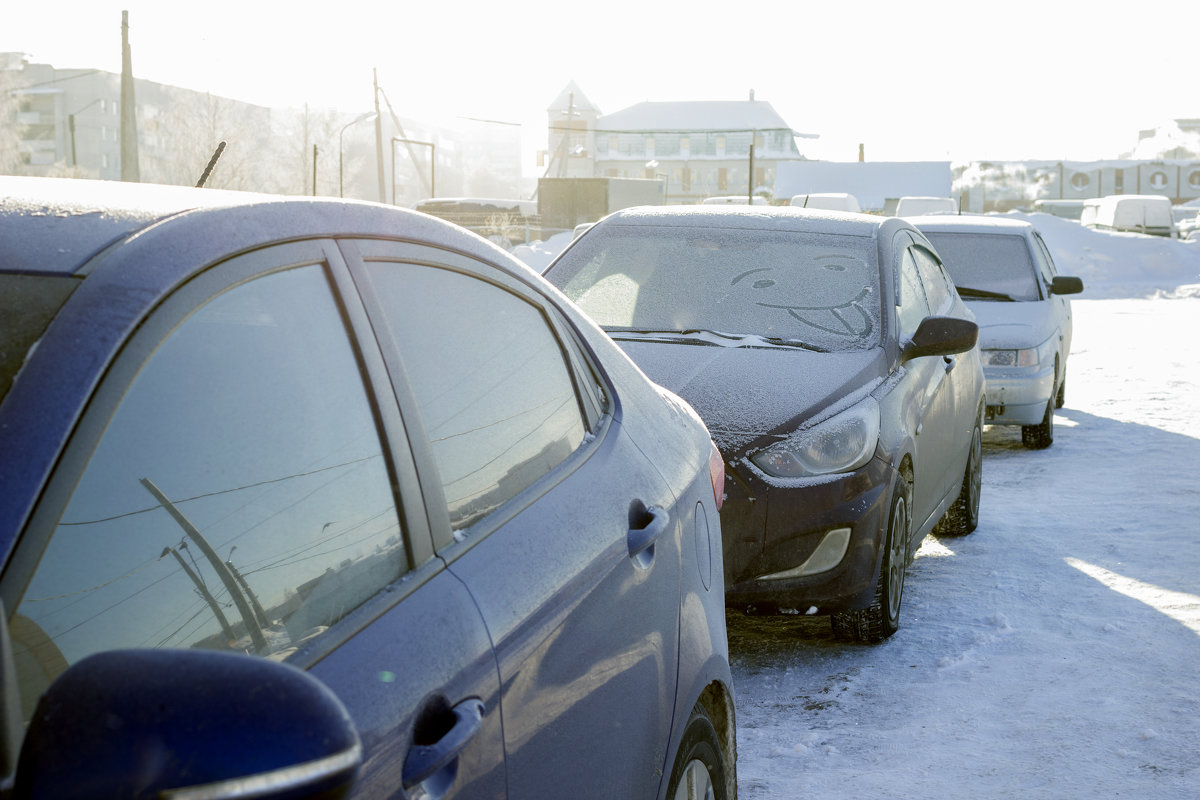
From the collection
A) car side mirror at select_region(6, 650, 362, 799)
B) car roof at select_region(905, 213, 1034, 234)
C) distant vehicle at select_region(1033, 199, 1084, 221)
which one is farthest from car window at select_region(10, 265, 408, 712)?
distant vehicle at select_region(1033, 199, 1084, 221)

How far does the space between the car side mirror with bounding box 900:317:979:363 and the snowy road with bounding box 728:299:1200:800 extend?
119cm

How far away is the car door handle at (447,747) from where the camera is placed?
4.93 ft

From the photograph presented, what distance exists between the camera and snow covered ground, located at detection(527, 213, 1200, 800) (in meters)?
4.11

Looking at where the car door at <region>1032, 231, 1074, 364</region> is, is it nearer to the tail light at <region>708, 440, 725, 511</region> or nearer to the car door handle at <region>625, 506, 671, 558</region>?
the tail light at <region>708, 440, 725, 511</region>

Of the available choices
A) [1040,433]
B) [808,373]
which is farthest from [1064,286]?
[808,373]

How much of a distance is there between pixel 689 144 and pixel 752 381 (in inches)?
3714

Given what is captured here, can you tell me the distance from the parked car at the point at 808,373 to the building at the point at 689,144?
297 ft

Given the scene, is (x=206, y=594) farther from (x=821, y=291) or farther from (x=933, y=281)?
(x=933, y=281)

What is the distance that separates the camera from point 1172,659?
204 inches

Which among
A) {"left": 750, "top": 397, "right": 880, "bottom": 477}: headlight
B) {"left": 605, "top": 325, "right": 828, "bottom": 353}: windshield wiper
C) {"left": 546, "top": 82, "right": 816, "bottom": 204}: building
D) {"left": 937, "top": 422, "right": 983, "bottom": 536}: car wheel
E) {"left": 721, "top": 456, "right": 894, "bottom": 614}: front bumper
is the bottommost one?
{"left": 937, "top": 422, "right": 983, "bottom": 536}: car wheel

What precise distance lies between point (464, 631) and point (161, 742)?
0.82 metres

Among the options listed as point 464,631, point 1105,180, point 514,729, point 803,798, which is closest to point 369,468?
point 464,631

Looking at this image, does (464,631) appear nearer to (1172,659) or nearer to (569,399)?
(569,399)

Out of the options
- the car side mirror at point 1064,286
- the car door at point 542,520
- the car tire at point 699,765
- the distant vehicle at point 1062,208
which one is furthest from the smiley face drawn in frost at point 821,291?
the distant vehicle at point 1062,208
